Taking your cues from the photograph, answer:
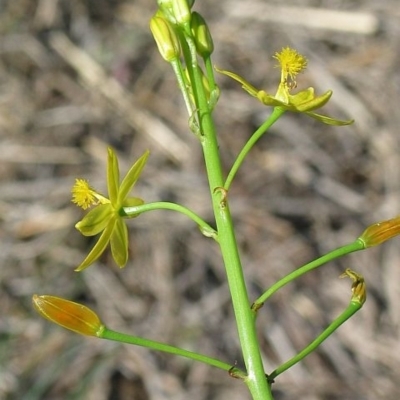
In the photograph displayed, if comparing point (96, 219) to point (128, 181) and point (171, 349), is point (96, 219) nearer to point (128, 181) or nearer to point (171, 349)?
point (128, 181)

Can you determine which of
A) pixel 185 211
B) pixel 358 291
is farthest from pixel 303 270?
pixel 185 211

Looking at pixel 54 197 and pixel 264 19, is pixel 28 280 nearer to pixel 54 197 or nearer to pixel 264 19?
pixel 54 197

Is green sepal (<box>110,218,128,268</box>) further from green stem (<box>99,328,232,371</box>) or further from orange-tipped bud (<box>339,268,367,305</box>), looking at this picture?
orange-tipped bud (<box>339,268,367,305</box>)

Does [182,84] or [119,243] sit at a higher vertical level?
[182,84]

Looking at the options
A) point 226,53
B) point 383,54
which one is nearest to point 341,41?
point 383,54

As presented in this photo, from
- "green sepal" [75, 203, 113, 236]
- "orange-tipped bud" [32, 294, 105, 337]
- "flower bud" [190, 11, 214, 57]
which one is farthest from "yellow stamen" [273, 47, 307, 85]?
"orange-tipped bud" [32, 294, 105, 337]

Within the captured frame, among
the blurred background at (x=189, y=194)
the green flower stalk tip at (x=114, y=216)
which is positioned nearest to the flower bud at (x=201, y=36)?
the green flower stalk tip at (x=114, y=216)
